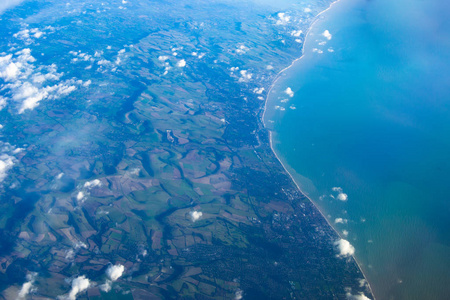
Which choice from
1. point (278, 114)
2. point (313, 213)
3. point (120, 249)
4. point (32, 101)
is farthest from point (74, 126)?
point (313, 213)

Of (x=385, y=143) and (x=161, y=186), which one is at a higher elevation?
(x=385, y=143)

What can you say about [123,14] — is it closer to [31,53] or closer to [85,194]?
[31,53]

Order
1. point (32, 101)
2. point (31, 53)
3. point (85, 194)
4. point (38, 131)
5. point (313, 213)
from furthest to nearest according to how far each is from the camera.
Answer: point (31, 53) < point (32, 101) < point (38, 131) < point (85, 194) < point (313, 213)

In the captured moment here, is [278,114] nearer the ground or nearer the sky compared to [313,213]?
nearer the sky

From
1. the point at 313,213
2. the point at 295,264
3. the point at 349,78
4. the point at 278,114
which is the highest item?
the point at 349,78

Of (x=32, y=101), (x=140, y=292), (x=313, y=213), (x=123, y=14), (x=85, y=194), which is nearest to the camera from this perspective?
(x=140, y=292)

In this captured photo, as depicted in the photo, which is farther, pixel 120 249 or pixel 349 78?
pixel 349 78

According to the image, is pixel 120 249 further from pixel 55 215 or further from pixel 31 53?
pixel 31 53
